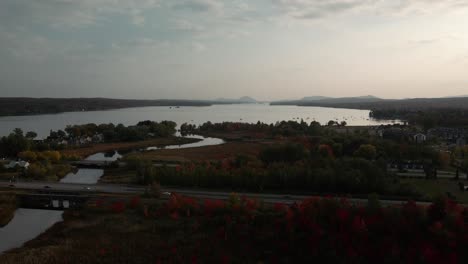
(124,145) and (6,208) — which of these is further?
(124,145)

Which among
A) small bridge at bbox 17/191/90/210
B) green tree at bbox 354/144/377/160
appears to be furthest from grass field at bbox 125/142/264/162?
small bridge at bbox 17/191/90/210

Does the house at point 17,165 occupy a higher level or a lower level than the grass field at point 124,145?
higher

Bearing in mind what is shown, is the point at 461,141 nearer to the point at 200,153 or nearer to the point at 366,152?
the point at 366,152

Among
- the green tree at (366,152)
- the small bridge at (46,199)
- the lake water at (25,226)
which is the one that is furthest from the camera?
the green tree at (366,152)

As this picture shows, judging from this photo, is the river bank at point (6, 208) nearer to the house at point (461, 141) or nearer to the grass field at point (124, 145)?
the grass field at point (124, 145)

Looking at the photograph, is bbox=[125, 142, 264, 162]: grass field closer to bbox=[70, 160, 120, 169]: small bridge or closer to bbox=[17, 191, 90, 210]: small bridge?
bbox=[70, 160, 120, 169]: small bridge

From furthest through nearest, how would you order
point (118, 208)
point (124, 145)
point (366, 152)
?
point (124, 145) < point (366, 152) < point (118, 208)

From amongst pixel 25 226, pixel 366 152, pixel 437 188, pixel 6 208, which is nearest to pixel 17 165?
pixel 6 208

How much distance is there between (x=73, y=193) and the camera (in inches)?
1233

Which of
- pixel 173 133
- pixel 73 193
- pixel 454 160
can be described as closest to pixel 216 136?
pixel 173 133

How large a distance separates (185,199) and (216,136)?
6697 centimetres

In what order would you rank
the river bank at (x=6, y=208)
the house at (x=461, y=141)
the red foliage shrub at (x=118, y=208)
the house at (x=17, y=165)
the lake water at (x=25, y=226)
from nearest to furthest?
the lake water at (x=25, y=226), the river bank at (x=6, y=208), the red foliage shrub at (x=118, y=208), the house at (x=17, y=165), the house at (x=461, y=141)

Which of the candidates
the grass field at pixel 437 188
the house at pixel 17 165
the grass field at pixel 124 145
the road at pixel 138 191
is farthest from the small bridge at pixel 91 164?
the grass field at pixel 437 188

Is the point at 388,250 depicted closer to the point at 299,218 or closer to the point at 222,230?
the point at 299,218
